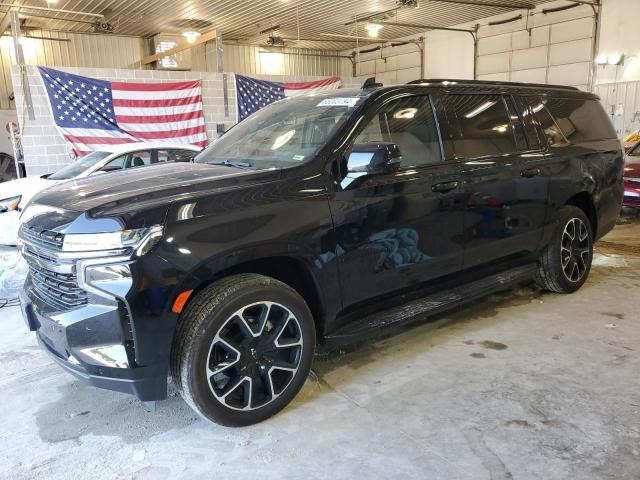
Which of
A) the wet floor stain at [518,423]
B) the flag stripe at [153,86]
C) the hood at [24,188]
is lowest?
the wet floor stain at [518,423]

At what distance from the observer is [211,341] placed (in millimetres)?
2412

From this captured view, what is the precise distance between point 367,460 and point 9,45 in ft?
54.9

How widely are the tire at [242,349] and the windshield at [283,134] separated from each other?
0.80 meters

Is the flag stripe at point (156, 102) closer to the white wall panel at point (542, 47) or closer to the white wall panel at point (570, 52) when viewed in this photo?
the white wall panel at point (542, 47)

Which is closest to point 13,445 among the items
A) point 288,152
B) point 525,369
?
point 288,152

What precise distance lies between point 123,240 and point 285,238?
0.76m

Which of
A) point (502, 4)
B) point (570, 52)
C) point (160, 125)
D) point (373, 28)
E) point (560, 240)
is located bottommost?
point (560, 240)

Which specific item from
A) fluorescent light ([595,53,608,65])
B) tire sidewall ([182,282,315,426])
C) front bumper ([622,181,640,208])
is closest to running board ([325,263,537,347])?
tire sidewall ([182,282,315,426])

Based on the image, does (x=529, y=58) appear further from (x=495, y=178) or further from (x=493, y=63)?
(x=495, y=178)

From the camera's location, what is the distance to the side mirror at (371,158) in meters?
2.73

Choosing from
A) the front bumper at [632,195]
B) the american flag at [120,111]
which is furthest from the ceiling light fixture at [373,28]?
the front bumper at [632,195]

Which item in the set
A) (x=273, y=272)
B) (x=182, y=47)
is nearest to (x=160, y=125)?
(x=182, y=47)

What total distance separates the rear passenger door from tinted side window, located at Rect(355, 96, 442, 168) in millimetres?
170

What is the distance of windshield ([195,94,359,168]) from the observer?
298 centimetres
